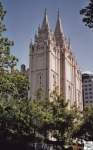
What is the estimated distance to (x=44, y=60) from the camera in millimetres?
104500

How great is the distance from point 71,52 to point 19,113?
86500mm

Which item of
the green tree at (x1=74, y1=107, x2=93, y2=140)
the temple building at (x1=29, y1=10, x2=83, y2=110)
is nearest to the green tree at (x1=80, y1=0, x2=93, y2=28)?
the green tree at (x1=74, y1=107, x2=93, y2=140)

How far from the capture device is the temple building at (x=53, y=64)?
336 ft

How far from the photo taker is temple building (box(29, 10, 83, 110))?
4038 inches

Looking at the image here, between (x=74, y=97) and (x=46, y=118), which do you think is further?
(x=74, y=97)

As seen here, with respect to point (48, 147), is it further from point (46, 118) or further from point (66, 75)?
point (66, 75)

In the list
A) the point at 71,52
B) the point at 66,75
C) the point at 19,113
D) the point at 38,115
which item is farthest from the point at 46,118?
the point at 71,52

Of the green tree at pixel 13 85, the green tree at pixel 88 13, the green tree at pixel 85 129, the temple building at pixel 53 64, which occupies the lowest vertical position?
the green tree at pixel 85 129

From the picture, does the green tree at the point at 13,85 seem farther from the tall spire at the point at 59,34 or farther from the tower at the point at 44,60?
the tall spire at the point at 59,34

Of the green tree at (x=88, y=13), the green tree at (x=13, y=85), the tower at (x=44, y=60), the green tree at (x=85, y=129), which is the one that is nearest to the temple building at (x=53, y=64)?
the tower at (x=44, y=60)

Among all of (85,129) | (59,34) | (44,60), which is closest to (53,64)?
(44,60)

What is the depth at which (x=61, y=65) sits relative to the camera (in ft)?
374

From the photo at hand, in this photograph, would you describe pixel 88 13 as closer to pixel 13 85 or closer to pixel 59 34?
pixel 13 85

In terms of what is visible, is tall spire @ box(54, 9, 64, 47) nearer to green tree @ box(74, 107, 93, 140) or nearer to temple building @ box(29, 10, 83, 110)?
temple building @ box(29, 10, 83, 110)
